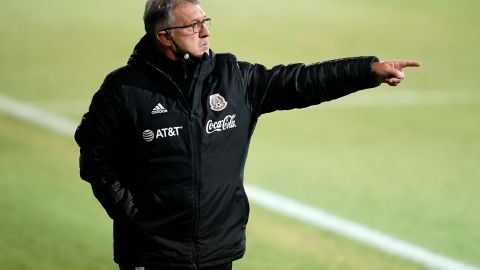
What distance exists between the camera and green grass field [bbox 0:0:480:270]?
28.0 feet

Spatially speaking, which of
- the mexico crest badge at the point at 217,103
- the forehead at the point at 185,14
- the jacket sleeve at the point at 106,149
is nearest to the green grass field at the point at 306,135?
the jacket sleeve at the point at 106,149

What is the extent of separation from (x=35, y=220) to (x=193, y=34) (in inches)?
148

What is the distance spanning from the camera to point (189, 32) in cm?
546

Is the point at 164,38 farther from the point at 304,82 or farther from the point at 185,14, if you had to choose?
the point at 304,82

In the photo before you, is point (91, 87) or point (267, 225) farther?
point (91, 87)

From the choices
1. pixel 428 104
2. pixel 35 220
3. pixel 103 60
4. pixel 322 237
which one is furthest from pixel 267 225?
pixel 103 60

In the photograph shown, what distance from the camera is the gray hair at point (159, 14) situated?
17.9 ft

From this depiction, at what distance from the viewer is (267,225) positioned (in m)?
9.02

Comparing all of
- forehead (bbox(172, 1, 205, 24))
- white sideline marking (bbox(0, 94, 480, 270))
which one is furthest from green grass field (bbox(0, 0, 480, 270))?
forehead (bbox(172, 1, 205, 24))

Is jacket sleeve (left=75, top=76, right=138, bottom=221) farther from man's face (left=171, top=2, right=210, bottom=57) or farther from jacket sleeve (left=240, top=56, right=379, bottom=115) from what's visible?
jacket sleeve (left=240, top=56, right=379, bottom=115)

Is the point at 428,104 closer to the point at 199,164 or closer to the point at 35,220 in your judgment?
the point at 35,220

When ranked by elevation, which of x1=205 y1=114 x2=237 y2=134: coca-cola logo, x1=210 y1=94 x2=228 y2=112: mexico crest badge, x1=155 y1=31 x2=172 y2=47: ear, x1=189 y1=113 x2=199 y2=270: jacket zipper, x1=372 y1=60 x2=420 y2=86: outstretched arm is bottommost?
x1=189 y1=113 x2=199 y2=270: jacket zipper

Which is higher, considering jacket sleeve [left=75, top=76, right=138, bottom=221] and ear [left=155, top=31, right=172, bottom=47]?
ear [left=155, top=31, right=172, bottom=47]

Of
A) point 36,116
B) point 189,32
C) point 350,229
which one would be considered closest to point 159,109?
point 189,32
